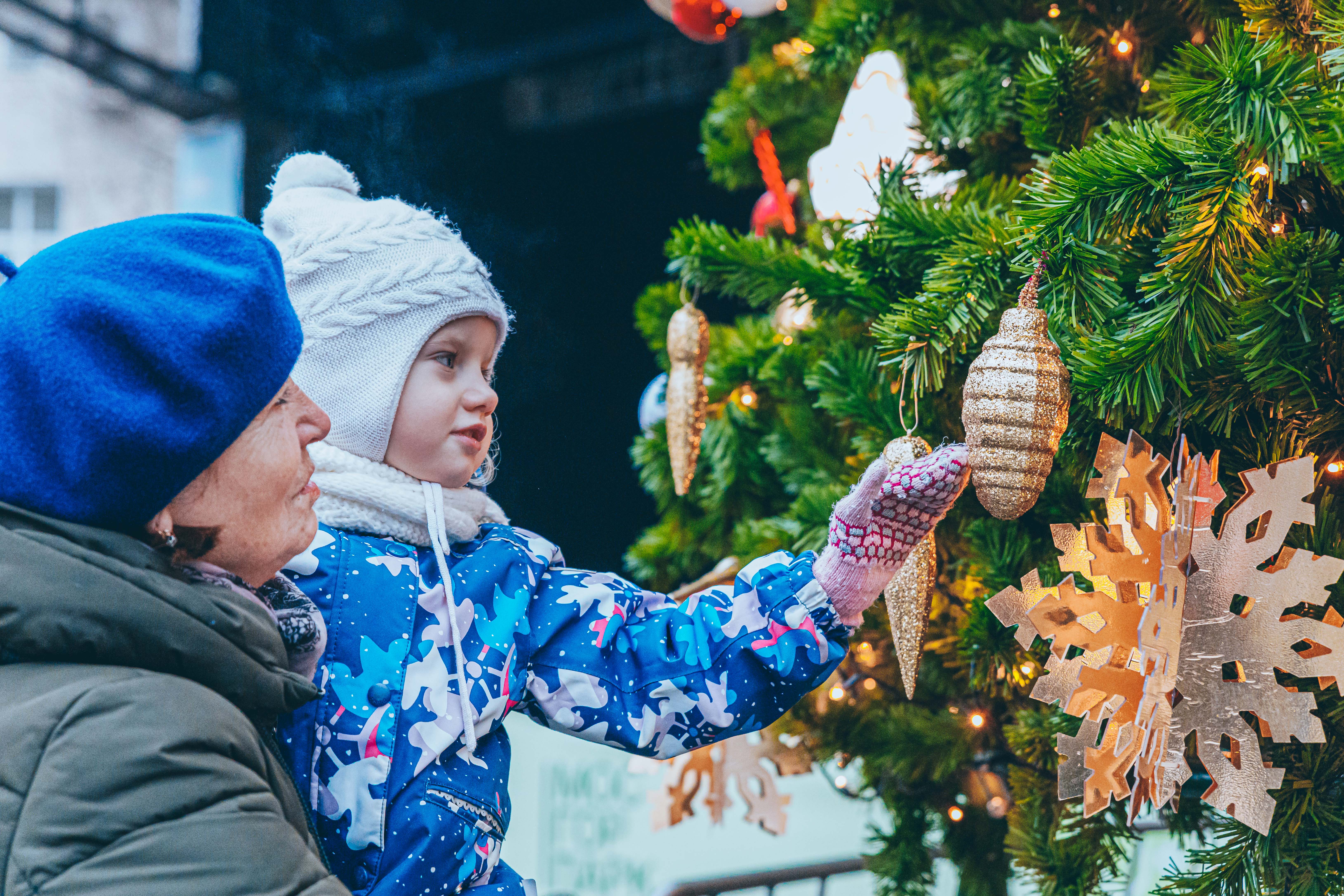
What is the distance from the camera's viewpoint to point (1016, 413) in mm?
539

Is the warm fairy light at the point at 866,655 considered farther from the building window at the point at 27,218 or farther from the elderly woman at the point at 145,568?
the building window at the point at 27,218

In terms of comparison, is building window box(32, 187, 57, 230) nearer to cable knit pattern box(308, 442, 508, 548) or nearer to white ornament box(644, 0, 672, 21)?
white ornament box(644, 0, 672, 21)

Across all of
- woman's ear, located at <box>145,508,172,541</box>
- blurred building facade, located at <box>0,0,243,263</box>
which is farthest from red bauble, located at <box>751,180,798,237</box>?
blurred building facade, located at <box>0,0,243,263</box>

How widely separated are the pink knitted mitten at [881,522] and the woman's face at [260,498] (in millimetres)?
344

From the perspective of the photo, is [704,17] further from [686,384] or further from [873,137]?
[686,384]

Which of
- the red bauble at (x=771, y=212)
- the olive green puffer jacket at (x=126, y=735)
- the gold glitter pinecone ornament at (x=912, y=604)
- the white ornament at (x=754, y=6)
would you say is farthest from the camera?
the red bauble at (x=771, y=212)

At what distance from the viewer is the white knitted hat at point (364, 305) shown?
0.77 m

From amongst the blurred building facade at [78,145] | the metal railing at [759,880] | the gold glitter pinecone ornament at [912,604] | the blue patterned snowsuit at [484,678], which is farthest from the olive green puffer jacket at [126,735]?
the blurred building facade at [78,145]

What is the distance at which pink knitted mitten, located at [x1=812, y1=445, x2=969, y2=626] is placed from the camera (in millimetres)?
612

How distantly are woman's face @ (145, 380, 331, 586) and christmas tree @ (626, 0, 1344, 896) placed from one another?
1.21 ft

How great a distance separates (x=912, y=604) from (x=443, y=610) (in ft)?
1.12

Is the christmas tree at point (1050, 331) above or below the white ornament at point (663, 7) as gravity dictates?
below

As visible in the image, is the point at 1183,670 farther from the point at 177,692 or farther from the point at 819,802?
the point at 819,802

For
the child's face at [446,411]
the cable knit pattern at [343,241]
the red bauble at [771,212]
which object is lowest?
the child's face at [446,411]
